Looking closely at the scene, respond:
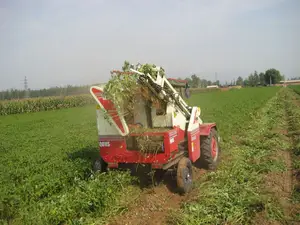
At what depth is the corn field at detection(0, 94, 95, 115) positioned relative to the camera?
35969 millimetres

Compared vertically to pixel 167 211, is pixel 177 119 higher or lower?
higher

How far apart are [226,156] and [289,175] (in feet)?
7.47

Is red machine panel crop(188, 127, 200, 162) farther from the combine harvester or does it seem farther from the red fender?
the red fender

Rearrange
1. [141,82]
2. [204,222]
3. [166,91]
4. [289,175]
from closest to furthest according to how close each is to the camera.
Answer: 1. [204,222]
2. [141,82]
3. [166,91]
4. [289,175]

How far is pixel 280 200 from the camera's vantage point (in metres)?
5.45

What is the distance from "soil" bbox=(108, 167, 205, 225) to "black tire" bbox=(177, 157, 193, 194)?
0.14 meters

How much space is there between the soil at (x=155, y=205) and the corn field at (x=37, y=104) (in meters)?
29.0

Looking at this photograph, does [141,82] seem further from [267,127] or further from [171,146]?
[267,127]

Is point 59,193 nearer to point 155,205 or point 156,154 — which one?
point 155,205

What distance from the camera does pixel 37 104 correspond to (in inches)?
1527

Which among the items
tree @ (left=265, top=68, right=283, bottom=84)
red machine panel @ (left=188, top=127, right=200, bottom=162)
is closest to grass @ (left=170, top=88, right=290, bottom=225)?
red machine panel @ (left=188, top=127, right=200, bottom=162)

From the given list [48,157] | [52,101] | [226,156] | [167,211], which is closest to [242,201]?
[167,211]

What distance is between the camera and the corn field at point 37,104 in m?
36.0

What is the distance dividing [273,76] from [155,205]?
436ft
